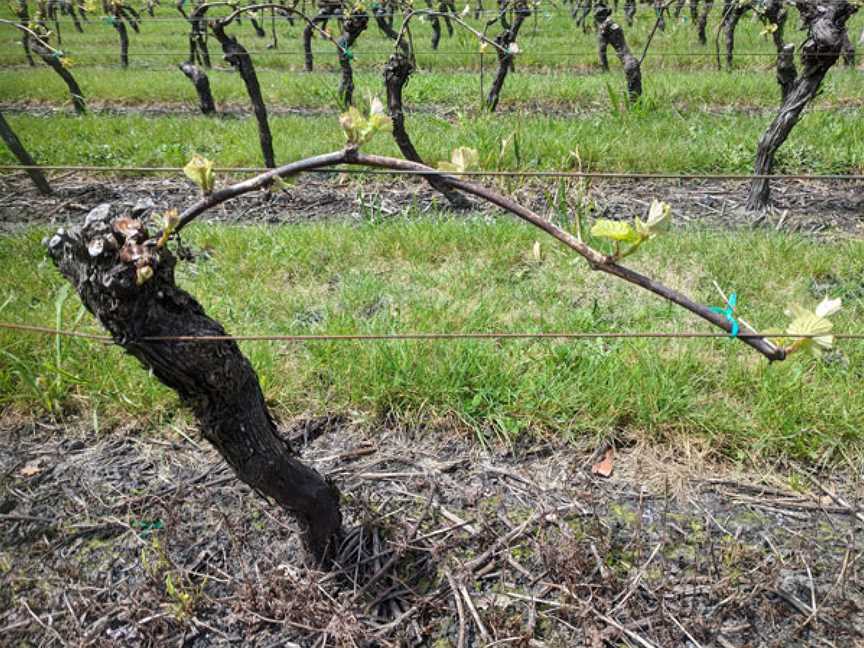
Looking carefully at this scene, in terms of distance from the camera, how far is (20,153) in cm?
416

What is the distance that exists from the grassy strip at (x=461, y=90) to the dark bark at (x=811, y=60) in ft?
5.42

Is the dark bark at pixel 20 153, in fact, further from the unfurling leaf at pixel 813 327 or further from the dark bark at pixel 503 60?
the unfurling leaf at pixel 813 327

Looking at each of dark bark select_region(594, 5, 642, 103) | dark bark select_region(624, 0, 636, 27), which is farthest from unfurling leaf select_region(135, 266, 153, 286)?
dark bark select_region(624, 0, 636, 27)

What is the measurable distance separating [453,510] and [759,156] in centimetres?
330

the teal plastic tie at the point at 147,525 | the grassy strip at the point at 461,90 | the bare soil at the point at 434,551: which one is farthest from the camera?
the grassy strip at the point at 461,90

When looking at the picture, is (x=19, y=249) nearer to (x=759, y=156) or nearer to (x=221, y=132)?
(x=221, y=132)

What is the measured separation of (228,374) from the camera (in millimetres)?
1346

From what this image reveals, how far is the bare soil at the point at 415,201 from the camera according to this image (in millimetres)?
4065

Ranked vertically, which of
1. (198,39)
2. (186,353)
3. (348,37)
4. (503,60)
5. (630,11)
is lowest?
(186,353)

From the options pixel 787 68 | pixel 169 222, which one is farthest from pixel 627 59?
pixel 169 222

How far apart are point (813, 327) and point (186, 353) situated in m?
1.10

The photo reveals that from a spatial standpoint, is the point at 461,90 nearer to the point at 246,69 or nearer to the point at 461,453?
the point at 246,69

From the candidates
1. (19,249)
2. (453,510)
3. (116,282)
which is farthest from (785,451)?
(19,249)

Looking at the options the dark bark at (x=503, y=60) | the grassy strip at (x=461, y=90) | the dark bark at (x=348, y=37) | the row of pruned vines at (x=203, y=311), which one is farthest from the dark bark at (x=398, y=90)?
the row of pruned vines at (x=203, y=311)
